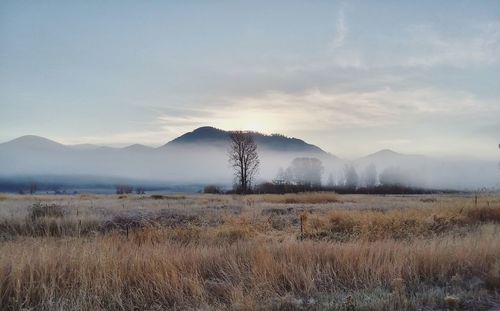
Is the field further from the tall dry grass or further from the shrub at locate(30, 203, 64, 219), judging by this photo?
the shrub at locate(30, 203, 64, 219)

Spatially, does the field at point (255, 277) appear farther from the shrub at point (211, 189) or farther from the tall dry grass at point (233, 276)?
the shrub at point (211, 189)

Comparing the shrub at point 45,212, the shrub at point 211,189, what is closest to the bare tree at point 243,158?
the shrub at point 211,189

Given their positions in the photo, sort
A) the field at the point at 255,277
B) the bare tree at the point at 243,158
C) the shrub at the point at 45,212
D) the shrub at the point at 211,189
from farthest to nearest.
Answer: the shrub at the point at 211,189, the bare tree at the point at 243,158, the shrub at the point at 45,212, the field at the point at 255,277

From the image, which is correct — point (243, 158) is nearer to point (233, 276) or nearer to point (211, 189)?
point (211, 189)

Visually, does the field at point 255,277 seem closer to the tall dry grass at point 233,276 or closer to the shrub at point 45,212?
the tall dry grass at point 233,276

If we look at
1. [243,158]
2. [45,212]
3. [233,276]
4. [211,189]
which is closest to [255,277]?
[233,276]

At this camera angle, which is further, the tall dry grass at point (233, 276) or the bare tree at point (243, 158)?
the bare tree at point (243, 158)

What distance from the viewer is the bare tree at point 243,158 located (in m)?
74.2

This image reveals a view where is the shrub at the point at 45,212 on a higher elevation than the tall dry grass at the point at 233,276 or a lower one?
higher

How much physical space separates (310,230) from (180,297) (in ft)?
31.3

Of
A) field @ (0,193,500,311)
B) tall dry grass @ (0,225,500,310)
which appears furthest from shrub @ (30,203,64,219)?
tall dry grass @ (0,225,500,310)

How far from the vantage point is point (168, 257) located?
827 centimetres

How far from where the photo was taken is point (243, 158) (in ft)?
244

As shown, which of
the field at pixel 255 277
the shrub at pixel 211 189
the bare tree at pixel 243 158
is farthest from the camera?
the shrub at pixel 211 189
